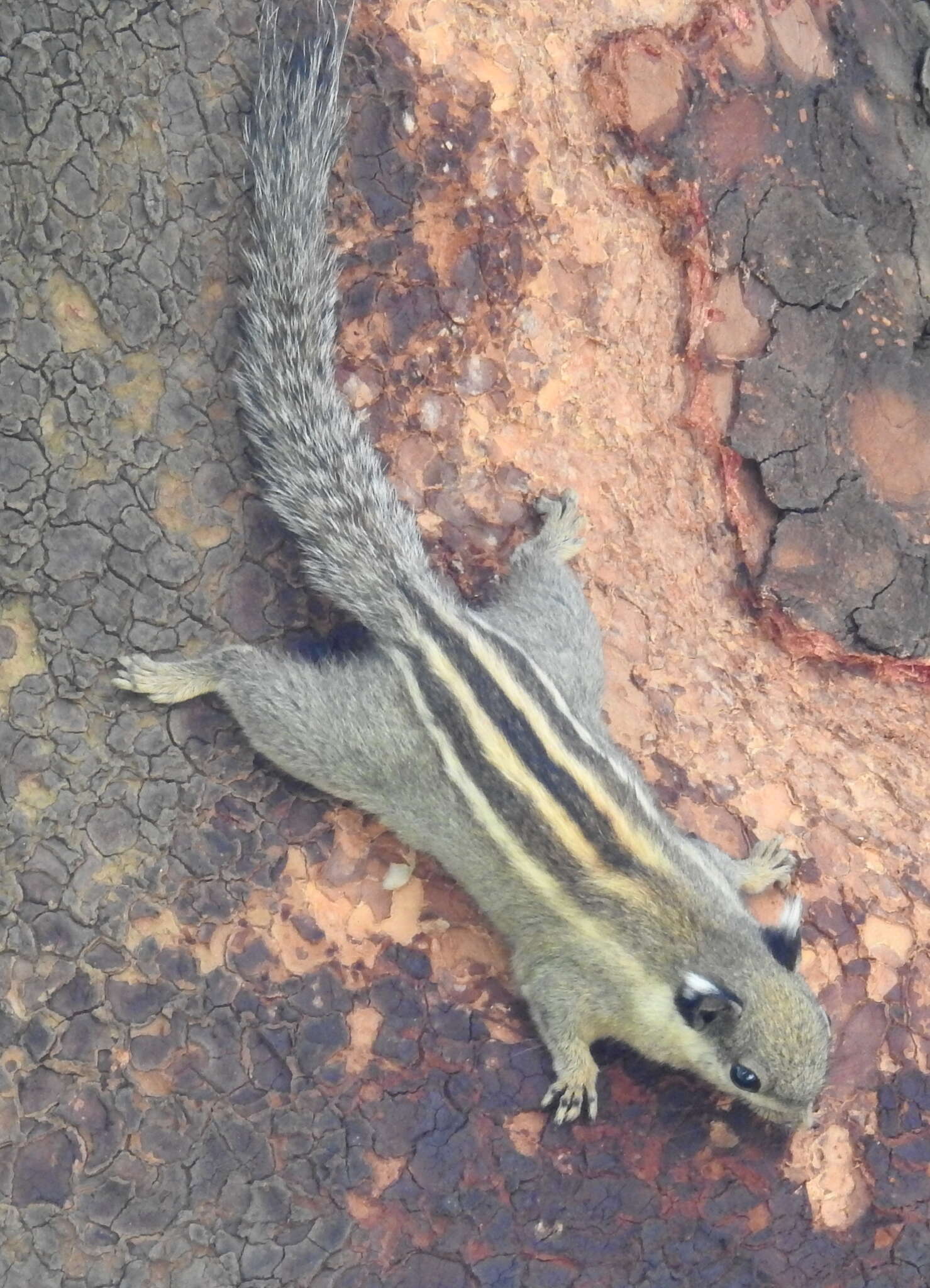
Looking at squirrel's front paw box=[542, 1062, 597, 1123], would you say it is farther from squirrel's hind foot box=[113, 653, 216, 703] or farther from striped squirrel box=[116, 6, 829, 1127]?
squirrel's hind foot box=[113, 653, 216, 703]

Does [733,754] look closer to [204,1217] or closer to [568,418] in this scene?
[568,418]

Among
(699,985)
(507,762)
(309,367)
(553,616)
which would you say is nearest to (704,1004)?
(699,985)

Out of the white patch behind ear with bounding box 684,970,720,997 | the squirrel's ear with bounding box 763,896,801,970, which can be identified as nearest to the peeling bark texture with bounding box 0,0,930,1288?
the squirrel's ear with bounding box 763,896,801,970

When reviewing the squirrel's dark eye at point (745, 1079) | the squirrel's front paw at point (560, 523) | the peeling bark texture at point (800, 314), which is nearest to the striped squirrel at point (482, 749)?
the squirrel's dark eye at point (745, 1079)

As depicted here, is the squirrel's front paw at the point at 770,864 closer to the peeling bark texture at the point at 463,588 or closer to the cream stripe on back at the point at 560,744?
the peeling bark texture at the point at 463,588

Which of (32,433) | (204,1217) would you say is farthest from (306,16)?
(204,1217)

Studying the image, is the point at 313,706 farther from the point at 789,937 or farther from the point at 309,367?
the point at 789,937
